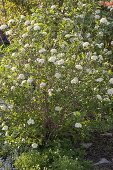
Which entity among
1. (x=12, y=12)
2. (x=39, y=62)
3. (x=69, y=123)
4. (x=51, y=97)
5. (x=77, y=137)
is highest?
(x=39, y=62)

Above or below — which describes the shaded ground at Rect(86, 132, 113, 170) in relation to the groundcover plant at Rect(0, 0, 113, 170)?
below

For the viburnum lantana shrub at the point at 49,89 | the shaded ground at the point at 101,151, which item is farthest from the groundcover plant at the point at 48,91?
the shaded ground at the point at 101,151

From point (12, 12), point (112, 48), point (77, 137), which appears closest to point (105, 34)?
point (112, 48)

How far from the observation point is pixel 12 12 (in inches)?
334

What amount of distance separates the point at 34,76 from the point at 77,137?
2.93 feet

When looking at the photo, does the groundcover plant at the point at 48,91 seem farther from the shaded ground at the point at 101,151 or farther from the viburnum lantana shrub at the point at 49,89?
the shaded ground at the point at 101,151

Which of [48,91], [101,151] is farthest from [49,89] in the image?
[101,151]

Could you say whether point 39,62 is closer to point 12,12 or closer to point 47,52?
point 47,52

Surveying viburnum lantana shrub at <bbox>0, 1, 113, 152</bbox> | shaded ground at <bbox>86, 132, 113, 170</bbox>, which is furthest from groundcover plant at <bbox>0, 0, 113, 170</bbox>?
shaded ground at <bbox>86, 132, 113, 170</bbox>

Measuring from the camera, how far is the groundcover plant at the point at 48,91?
4266 mm

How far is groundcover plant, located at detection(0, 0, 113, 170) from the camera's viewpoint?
14.0 ft

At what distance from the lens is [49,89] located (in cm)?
432

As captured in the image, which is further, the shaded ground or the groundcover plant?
the shaded ground

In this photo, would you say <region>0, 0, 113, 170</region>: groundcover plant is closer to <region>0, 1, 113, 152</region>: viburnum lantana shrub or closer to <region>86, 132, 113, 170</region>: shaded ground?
<region>0, 1, 113, 152</region>: viburnum lantana shrub
